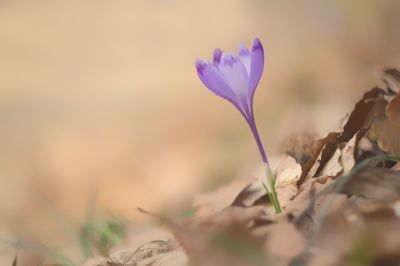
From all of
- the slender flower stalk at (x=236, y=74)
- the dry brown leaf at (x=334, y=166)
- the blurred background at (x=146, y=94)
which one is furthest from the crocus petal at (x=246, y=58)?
the blurred background at (x=146, y=94)

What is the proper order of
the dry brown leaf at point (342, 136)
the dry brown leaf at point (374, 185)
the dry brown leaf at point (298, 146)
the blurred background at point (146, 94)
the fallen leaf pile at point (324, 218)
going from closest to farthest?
1. the fallen leaf pile at point (324, 218)
2. the dry brown leaf at point (374, 185)
3. the dry brown leaf at point (342, 136)
4. the dry brown leaf at point (298, 146)
5. the blurred background at point (146, 94)

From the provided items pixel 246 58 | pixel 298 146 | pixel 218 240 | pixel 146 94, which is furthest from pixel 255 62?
pixel 146 94

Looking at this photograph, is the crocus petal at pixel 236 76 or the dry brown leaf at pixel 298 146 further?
the dry brown leaf at pixel 298 146

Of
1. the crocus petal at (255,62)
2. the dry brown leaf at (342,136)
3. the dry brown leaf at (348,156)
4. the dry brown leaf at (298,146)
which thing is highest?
the dry brown leaf at (298,146)

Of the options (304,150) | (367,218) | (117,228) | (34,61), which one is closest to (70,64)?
(34,61)

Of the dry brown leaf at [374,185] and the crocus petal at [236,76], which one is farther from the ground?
the crocus petal at [236,76]

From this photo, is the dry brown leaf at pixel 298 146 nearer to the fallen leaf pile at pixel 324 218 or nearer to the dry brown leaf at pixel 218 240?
the fallen leaf pile at pixel 324 218
